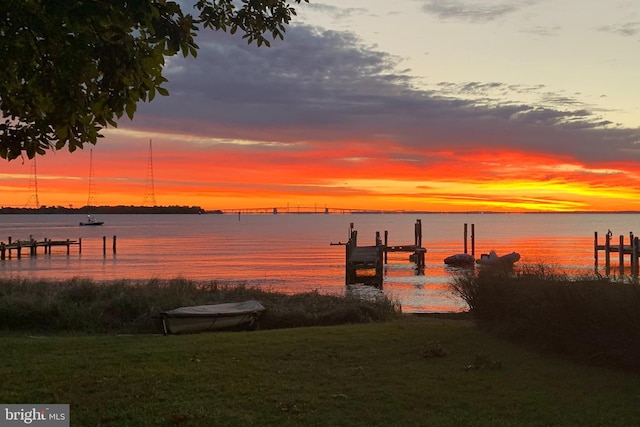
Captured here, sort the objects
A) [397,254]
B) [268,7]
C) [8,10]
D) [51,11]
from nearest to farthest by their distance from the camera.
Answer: [51,11], [8,10], [268,7], [397,254]

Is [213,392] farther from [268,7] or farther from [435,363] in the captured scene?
[268,7]

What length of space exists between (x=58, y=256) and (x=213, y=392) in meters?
66.6

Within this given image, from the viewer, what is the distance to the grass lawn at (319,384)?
7.73 m

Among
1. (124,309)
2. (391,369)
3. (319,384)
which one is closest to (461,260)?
(124,309)

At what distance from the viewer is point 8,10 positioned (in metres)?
5.60

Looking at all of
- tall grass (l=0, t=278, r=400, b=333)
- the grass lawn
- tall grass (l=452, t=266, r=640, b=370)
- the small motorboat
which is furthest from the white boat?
the small motorboat

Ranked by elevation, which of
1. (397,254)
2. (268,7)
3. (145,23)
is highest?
(268,7)

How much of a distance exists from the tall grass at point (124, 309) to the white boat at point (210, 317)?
0.45m

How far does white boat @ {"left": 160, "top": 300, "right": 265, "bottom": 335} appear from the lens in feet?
53.7

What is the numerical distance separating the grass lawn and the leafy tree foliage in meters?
3.39

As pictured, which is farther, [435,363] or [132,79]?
[435,363]

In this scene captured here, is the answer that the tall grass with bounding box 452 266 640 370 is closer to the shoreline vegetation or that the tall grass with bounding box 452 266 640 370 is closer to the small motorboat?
the shoreline vegetation

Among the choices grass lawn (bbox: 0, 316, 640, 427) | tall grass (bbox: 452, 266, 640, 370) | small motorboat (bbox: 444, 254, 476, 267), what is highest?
tall grass (bbox: 452, 266, 640, 370)

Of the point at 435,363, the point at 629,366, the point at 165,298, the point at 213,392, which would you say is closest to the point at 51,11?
the point at 213,392
